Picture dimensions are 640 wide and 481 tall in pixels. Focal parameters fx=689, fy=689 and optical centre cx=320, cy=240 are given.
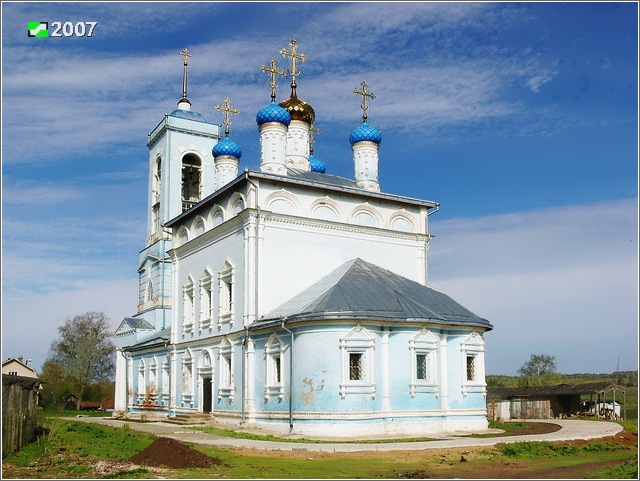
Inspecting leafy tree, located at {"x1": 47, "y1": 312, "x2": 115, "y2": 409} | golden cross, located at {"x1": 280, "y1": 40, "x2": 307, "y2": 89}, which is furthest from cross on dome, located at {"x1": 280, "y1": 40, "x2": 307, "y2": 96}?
leafy tree, located at {"x1": 47, "y1": 312, "x2": 115, "y2": 409}

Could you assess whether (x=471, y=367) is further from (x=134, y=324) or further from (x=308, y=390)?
(x=134, y=324)

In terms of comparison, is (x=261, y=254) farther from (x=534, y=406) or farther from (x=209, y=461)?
(x=534, y=406)

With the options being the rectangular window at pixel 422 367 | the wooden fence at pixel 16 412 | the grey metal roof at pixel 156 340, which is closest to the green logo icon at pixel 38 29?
the wooden fence at pixel 16 412

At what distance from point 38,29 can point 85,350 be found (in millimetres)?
34871

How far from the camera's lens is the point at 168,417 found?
22344 mm

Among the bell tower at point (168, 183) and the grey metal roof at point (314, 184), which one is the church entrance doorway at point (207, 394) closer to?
the grey metal roof at point (314, 184)

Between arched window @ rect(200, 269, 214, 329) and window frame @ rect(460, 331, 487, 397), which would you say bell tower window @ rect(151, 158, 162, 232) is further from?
window frame @ rect(460, 331, 487, 397)

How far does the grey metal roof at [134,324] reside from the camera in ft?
97.1

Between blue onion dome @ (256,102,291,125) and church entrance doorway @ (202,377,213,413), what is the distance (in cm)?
819

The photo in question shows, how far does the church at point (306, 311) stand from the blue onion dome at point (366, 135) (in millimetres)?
61

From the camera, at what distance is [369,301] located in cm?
1692

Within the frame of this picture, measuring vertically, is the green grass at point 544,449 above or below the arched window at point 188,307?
below

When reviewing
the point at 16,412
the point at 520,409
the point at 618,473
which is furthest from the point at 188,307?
the point at 618,473

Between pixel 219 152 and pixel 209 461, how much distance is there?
609 inches
